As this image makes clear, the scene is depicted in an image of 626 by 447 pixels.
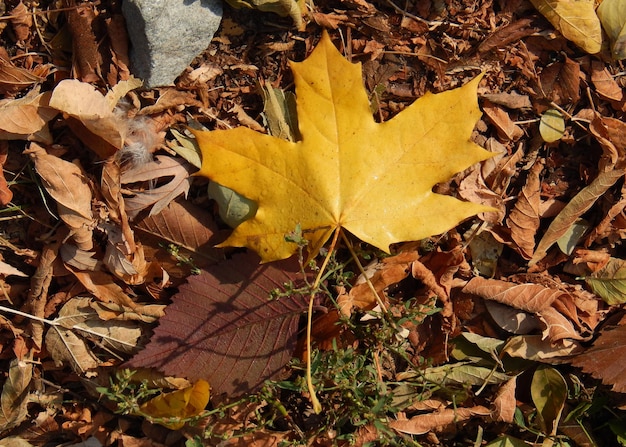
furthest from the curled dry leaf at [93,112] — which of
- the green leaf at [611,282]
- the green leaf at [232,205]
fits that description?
the green leaf at [611,282]

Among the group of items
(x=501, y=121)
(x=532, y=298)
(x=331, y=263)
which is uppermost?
(x=501, y=121)

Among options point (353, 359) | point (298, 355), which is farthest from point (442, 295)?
point (298, 355)

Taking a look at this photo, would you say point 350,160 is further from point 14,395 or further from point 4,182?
point 14,395

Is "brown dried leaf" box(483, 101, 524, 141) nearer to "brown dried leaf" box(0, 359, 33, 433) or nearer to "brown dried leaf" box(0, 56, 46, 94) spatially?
"brown dried leaf" box(0, 56, 46, 94)

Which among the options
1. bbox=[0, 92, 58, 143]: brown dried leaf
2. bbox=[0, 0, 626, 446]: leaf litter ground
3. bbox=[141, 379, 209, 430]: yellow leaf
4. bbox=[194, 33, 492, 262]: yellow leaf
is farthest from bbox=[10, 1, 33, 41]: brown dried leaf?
bbox=[141, 379, 209, 430]: yellow leaf

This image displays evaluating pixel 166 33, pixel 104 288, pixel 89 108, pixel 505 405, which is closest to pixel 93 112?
pixel 89 108

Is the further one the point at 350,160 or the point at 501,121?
the point at 501,121

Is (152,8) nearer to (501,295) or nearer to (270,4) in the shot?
(270,4)
